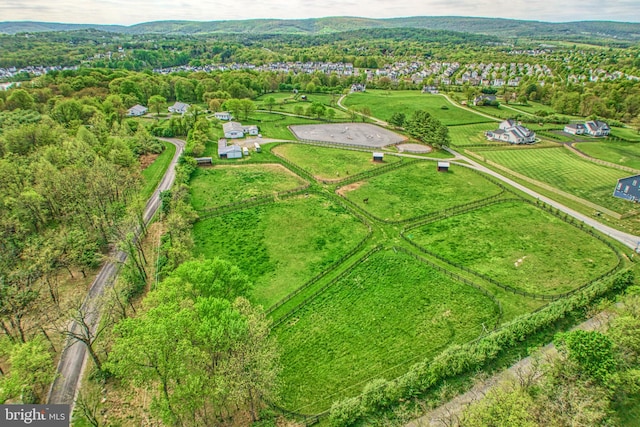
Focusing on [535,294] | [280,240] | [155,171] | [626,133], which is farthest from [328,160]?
[626,133]

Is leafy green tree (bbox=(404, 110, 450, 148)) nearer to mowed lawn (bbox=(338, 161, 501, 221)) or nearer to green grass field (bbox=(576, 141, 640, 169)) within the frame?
mowed lawn (bbox=(338, 161, 501, 221))

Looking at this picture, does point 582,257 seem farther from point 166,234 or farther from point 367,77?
point 367,77

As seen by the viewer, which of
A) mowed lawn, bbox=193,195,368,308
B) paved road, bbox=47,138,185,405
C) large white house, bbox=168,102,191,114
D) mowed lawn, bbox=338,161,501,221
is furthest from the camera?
large white house, bbox=168,102,191,114

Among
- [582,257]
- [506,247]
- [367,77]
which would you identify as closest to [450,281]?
[506,247]

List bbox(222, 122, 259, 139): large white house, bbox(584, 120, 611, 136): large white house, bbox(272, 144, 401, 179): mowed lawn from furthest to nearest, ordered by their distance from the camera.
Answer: bbox(584, 120, 611, 136): large white house < bbox(222, 122, 259, 139): large white house < bbox(272, 144, 401, 179): mowed lawn

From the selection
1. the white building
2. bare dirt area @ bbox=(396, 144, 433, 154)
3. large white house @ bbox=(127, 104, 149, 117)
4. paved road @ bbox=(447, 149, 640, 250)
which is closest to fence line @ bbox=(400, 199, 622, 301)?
paved road @ bbox=(447, 149, 640, 250)

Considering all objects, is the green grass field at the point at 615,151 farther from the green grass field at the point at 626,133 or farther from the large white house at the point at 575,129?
the large white house at the point at 575,129
